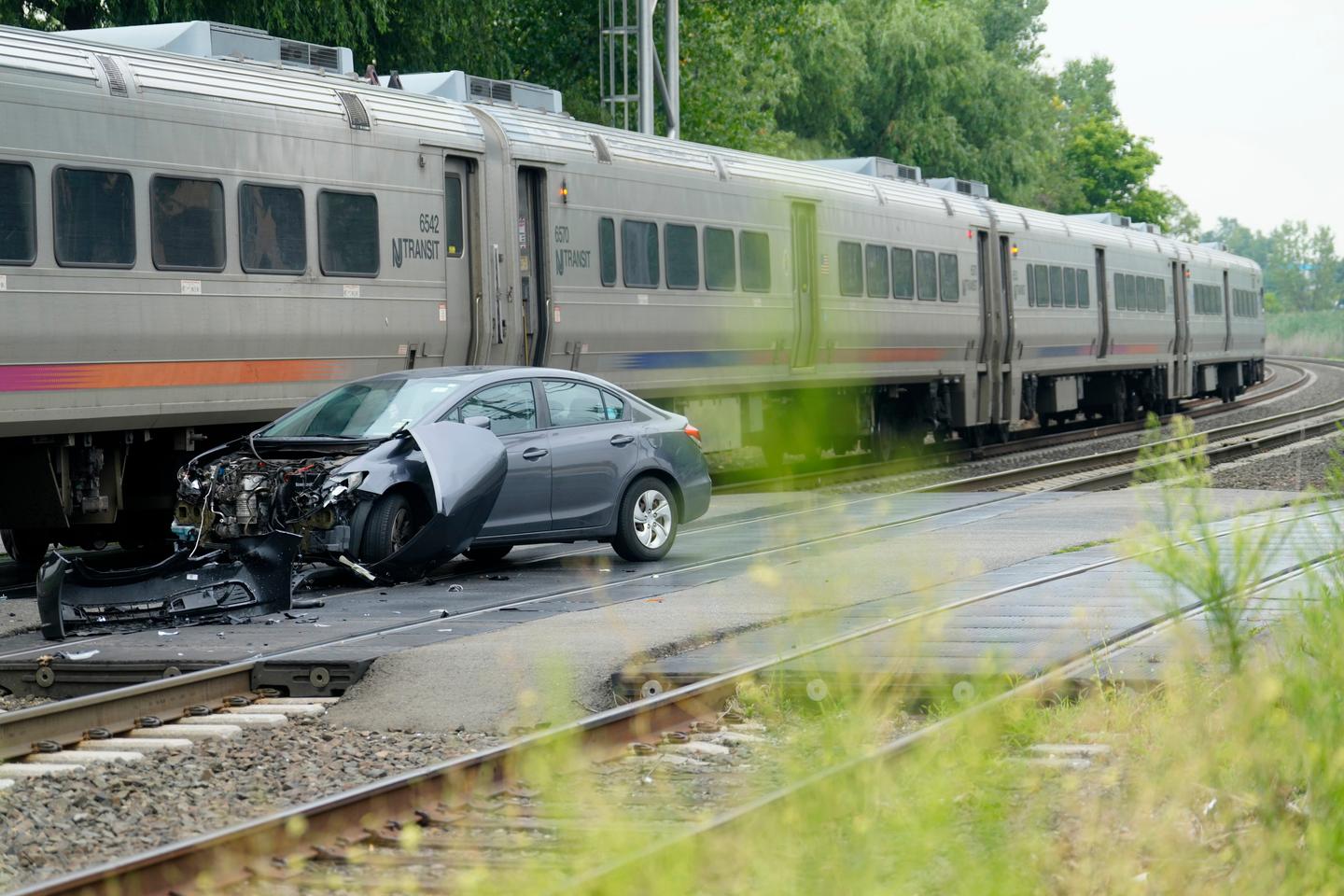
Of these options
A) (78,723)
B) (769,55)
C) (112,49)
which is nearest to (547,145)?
(112,49)

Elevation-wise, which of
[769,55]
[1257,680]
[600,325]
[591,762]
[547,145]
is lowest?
[591,762]

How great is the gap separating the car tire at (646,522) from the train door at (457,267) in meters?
3.39

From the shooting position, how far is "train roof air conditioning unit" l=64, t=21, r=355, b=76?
48.0 feet

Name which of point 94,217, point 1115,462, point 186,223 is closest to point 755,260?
point 1115,462

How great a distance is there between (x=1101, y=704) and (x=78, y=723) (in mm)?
4198

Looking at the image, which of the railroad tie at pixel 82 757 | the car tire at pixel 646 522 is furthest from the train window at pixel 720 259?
the railroad tie at pixel 82 757

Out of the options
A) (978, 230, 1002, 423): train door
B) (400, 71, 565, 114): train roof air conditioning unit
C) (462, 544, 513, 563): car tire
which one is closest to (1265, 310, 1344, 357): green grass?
(978, 230, 1002, 423): train door

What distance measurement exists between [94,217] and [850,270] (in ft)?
40.5

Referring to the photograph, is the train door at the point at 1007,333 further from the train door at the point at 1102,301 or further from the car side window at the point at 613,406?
the car side window at the point at 613,406

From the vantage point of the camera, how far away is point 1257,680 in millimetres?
4586

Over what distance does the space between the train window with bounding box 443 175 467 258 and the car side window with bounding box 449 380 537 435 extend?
355 centimetres

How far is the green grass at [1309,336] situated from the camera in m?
92.6

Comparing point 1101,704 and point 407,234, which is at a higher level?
point 407,234

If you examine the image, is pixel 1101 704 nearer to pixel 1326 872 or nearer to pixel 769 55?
pixel 1326 872
